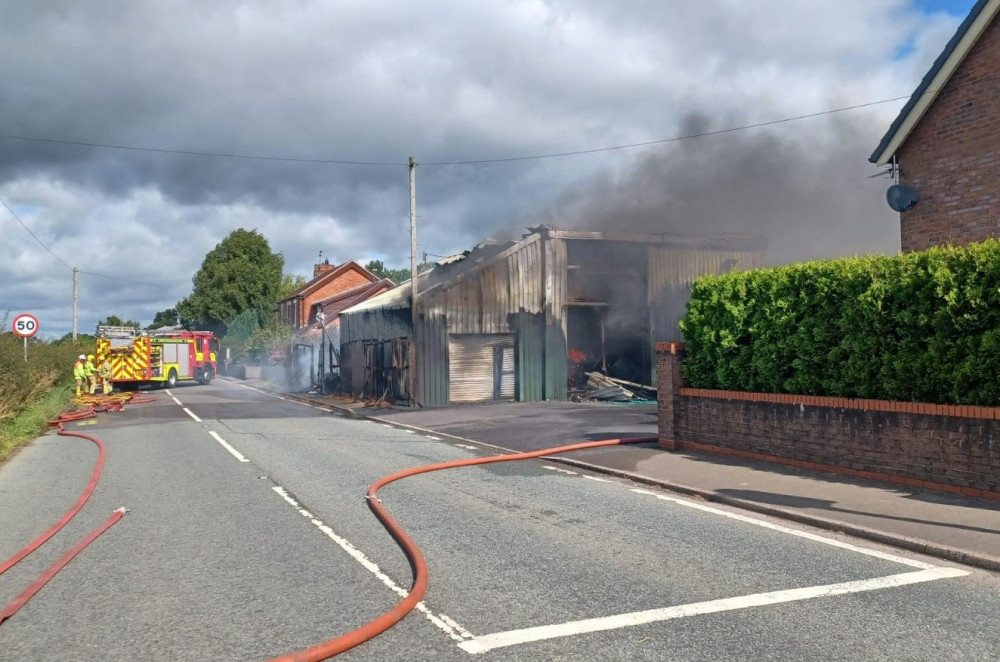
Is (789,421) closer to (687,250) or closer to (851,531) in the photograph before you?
A: (851,531)

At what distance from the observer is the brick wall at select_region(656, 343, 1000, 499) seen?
7898 millimetres

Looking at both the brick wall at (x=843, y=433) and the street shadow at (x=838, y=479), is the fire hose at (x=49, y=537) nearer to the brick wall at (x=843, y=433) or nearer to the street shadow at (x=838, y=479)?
the street shadow at (x=838, y=479)

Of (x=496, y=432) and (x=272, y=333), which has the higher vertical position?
(x=272, y=333)

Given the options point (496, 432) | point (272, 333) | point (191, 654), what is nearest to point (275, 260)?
point (272, 333)

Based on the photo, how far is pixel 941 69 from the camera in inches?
484

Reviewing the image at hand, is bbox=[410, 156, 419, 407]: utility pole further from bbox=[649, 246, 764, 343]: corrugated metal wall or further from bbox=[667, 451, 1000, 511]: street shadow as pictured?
bbox=[667, 451, 1000, 511]: street shadow

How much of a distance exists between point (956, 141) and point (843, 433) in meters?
6.06

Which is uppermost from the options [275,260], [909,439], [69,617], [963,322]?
[275,260]

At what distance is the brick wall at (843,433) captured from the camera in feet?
25.9

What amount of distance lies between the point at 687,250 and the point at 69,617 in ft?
79.2

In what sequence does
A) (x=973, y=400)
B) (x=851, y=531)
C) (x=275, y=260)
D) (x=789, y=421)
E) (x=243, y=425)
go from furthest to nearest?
(x=275, y=260)
(x=243, y=425)
(x=789, y=421)
(x=973, y=400)
(x=851, y=531)

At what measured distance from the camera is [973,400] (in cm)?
800

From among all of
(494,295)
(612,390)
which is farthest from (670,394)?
(494,295)

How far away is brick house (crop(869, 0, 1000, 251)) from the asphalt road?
7.26 metres
